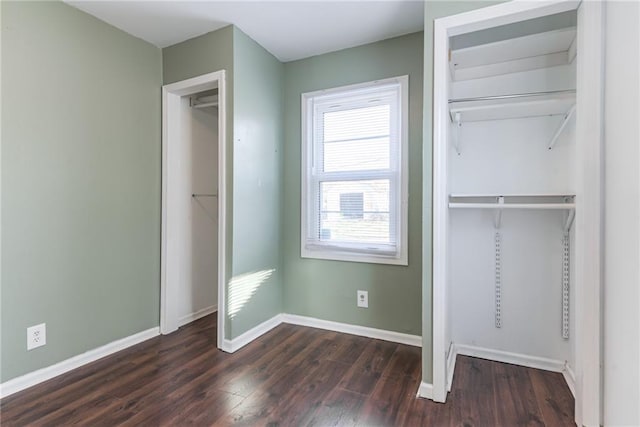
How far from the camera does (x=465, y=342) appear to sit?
2.29 m

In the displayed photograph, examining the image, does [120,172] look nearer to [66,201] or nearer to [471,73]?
[66,201]

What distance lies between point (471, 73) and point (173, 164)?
2.37 meters

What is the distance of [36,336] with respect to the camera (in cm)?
191

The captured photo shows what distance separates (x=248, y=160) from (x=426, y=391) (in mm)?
1946

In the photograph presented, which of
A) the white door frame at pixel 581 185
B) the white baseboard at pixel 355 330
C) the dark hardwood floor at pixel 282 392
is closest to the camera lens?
the white door frame at pixel 581 185

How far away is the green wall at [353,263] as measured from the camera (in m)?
2.46

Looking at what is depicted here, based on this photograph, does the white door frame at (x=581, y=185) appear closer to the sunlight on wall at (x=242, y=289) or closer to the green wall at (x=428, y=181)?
the green wall at (x=428, y=181)

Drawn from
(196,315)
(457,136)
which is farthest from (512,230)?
(196,315)

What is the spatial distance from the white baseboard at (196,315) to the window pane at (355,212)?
1.38 m

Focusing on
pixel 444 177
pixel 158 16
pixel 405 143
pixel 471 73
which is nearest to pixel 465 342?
pixel 444 177

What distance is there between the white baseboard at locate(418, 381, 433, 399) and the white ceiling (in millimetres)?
2315

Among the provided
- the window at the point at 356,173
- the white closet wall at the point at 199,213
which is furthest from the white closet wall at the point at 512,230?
the white closet wall at the point at 199,213

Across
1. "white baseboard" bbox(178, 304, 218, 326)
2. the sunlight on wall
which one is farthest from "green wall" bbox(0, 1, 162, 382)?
the sunlight on wall

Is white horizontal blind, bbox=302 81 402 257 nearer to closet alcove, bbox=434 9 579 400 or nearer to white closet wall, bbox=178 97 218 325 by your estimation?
closet alcove, bbox=434 9 579 400
